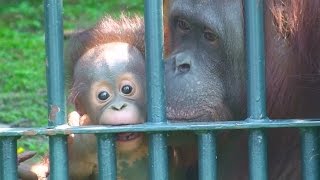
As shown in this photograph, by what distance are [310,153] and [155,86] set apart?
0.44 m

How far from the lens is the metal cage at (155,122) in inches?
82.2

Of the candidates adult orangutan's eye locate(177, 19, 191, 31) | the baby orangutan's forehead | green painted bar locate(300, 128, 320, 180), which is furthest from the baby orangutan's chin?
green painted bar locate(300, 128, 320, 180)

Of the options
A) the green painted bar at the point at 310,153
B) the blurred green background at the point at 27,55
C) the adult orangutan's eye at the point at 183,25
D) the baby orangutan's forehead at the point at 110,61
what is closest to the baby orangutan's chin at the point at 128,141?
the baby orangutan's forehead at the point at 110,61

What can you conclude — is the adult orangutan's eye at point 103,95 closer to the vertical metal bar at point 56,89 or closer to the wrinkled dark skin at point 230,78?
the wrinkled dark skin at point 230,78

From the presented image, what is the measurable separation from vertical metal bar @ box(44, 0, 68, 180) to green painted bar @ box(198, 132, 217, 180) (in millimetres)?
355

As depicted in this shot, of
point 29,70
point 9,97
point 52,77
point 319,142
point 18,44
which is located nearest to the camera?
point 52,77

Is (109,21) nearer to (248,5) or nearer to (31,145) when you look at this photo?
(248,5)

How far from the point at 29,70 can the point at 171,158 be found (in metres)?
3.64

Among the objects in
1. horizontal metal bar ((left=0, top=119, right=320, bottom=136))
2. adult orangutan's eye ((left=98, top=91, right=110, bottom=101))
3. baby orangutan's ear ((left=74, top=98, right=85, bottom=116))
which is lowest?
horizontal metal bar ((left=0, top=119, right=320, bottom=136))

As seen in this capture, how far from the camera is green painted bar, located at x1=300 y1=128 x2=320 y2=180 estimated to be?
2.10 m

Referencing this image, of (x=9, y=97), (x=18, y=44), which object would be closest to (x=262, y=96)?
(x=9, y=97)

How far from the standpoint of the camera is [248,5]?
211 centimetres

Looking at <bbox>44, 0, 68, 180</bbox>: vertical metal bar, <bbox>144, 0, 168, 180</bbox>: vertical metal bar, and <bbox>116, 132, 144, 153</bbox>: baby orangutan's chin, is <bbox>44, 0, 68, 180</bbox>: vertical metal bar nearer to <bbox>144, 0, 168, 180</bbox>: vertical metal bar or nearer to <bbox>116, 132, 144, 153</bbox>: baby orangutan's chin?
<bbox>144, 0, 168, 180</bbox>: vertical metal bar

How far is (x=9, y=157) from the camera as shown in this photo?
211 cm
